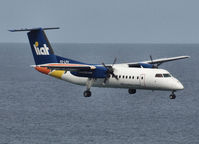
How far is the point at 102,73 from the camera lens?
241 feet

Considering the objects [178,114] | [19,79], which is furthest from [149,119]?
[19,79]

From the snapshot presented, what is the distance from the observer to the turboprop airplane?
7012 centimetres

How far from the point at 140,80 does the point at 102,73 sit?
5.64 meters

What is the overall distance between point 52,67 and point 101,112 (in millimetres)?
40615

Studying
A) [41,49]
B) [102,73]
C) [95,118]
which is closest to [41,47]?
[41,49]

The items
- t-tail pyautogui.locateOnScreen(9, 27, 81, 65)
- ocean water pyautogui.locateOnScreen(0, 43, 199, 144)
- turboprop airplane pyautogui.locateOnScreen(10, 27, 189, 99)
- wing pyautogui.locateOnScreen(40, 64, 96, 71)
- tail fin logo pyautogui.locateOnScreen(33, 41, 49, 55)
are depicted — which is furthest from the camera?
ocean water pyautogui.locateOnScreen(0, 43, 199, 144)

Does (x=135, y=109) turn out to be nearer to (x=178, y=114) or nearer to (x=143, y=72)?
(x=178, y=114)

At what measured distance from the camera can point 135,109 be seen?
117125 millimetres

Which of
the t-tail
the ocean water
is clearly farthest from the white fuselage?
the ocean water

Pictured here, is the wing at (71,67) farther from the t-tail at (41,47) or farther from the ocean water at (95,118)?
the ocean water at (95,118)

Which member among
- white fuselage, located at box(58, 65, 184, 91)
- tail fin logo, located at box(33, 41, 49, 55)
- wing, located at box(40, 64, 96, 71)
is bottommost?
white fuselage, located at box(58, 65, 184, 91)

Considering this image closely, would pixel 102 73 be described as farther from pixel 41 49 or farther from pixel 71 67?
pixel 41 49

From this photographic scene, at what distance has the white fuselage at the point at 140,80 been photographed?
6969 centimetres

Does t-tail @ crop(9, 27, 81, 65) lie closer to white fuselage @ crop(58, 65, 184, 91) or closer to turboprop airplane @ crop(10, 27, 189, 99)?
turboprop airplane @ crop(10, 27, 189, 99)
